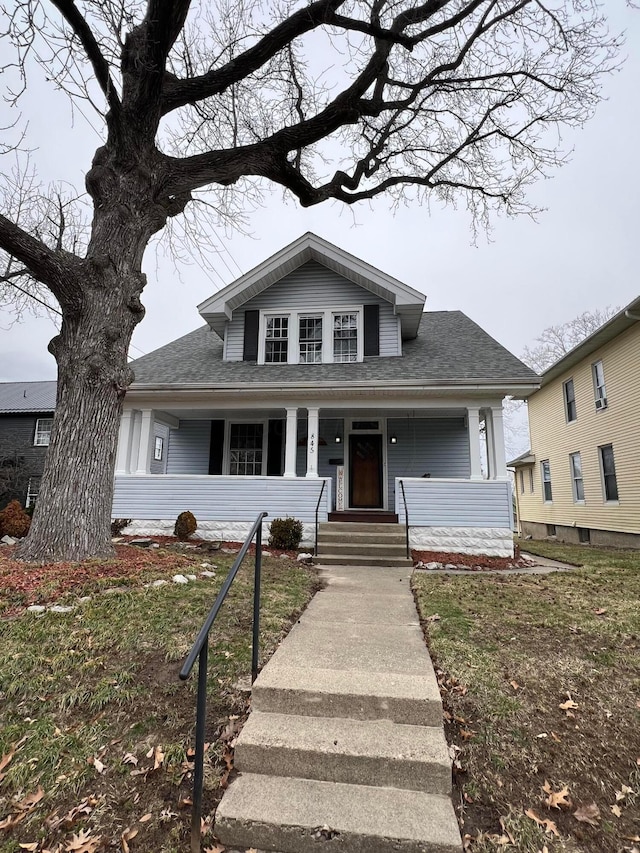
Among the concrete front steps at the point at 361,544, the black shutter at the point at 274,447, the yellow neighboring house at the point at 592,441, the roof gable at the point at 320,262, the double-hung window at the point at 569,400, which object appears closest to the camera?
the concrete front steps at the point at 361,544

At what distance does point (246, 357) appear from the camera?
11430 mm

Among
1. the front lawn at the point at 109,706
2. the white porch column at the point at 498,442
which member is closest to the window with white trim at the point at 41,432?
the front lawn at the point at 109,706

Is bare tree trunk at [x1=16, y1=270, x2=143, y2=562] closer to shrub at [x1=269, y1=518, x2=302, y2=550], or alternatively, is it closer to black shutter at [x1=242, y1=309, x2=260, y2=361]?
shrub at [x1=269, y1=518, x2=302, y2=550]

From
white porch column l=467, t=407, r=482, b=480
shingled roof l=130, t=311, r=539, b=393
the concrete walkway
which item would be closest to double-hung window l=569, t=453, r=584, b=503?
shingled roof l=130, t=311, r=539, b=393

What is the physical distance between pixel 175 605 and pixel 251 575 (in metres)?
1.93

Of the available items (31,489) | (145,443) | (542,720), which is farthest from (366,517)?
(31,489)

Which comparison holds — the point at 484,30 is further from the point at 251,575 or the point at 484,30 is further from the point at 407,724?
the point at 407,724

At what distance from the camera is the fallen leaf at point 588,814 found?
2.05 metres

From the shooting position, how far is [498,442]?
9164mm

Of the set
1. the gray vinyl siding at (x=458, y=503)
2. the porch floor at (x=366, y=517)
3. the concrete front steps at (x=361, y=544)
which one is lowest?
the concrete front steps at (x=361, y=544)

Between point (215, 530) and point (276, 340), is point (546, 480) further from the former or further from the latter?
point (215, 530)

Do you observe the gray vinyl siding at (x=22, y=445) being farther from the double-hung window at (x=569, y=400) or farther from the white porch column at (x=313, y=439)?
the double-hung window at (x=569, y=400)

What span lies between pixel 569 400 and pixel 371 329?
30.8 ft

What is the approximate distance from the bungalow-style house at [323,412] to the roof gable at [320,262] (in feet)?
0.11
